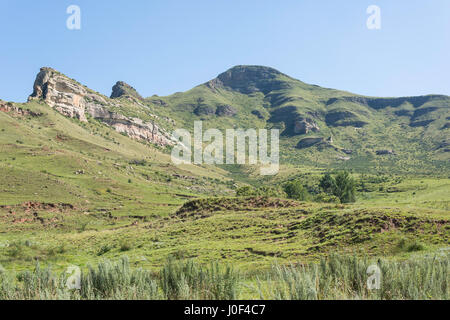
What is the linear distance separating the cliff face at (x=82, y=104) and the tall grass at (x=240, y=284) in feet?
524

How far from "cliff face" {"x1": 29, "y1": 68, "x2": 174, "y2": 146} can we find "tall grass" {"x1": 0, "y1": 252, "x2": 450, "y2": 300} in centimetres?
15985

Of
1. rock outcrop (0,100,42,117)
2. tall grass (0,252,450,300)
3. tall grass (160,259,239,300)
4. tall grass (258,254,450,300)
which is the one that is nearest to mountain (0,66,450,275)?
rock outcrop (0,100,42,117)

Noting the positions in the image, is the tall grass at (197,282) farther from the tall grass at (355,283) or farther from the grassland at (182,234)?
the tall grass at (355,283)

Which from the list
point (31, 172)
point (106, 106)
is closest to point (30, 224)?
point (31, 172)

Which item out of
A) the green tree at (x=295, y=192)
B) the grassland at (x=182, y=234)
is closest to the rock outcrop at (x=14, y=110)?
the grassland at (x=182, y=234)

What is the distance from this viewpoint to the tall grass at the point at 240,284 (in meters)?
6.76

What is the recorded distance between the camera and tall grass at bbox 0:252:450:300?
676 cm

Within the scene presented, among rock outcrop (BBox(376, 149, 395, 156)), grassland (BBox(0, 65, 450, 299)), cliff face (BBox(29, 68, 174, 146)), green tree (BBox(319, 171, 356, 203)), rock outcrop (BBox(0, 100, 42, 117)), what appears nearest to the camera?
grassland (BBox(0, 65, 450, 299))

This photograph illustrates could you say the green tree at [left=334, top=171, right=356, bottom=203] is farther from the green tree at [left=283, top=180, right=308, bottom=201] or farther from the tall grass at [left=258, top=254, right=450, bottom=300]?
the tall grass at [left=258, top=254, right=450, bottom=300]

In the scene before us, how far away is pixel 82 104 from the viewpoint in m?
167

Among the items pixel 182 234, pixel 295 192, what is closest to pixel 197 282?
pixel 182 234
